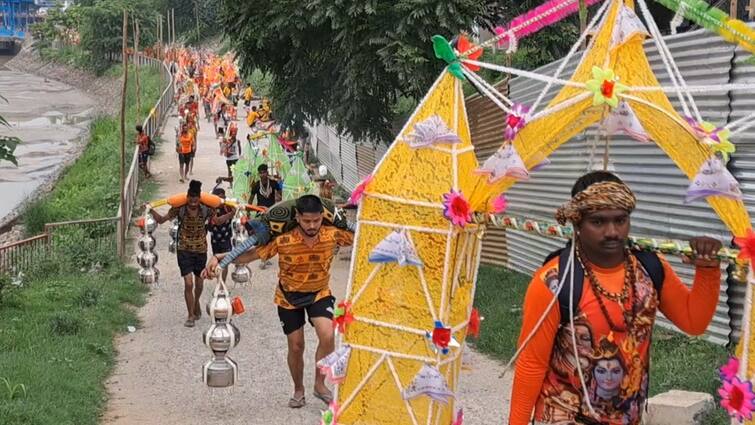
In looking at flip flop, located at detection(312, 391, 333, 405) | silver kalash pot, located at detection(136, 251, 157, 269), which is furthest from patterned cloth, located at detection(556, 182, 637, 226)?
silver kalash pot, located at detection(136, 251, 157, 269)

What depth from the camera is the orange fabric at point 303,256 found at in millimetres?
7207

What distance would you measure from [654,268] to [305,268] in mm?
3853

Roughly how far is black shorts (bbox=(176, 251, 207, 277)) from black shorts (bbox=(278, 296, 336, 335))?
3371 millimetres

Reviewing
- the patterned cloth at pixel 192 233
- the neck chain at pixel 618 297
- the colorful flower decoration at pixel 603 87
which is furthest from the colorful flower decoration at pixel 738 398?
the patterned cloth at pixel 192 233

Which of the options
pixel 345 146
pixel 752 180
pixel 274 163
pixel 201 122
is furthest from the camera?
pixel 201 122

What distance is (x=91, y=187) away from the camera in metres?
24.1

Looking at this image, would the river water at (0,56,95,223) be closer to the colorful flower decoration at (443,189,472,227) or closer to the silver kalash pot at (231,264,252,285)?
the silver kalash pot at (231,264,252,285)

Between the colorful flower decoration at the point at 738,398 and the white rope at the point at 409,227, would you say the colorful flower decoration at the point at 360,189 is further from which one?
the colorful flower decoration at the point at 738,398

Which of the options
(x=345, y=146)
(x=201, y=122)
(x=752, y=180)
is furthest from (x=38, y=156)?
(x=752, y=180)

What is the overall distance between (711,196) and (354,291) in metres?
2.22

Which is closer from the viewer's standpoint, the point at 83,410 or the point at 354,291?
the point at 354,291

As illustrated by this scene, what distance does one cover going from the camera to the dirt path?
767 centimetres

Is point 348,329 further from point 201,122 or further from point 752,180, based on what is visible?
point 201,122

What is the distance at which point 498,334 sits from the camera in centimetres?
956
